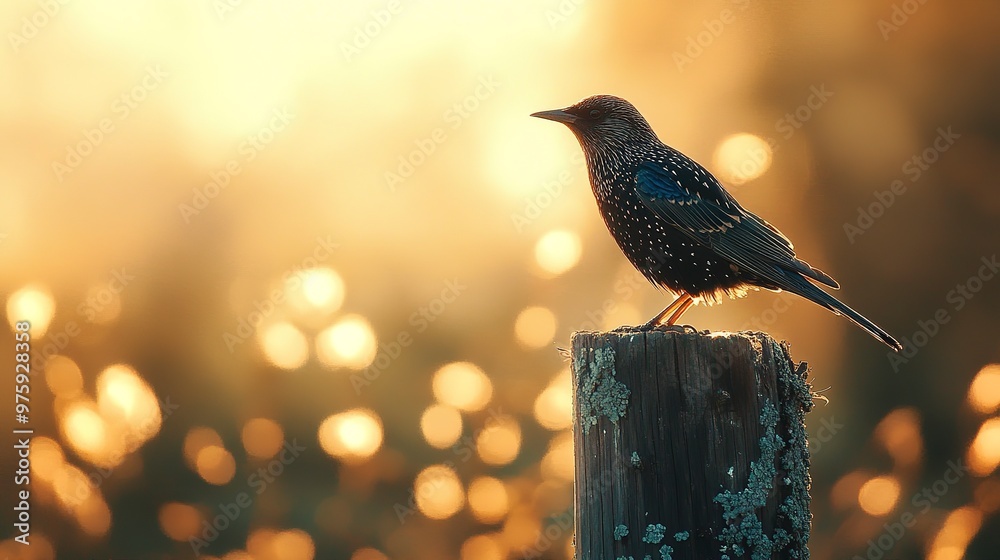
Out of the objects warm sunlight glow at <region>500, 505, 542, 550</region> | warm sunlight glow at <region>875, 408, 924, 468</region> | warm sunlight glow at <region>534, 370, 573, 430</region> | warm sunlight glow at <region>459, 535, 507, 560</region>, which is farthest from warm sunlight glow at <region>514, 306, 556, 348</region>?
warm sunlight glow at <region>875, 408, 924, 468</region>

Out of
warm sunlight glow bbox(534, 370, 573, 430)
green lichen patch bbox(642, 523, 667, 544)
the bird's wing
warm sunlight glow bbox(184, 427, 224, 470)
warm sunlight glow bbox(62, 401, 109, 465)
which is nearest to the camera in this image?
green lichen patch bbox(642, 523, 667, 544)

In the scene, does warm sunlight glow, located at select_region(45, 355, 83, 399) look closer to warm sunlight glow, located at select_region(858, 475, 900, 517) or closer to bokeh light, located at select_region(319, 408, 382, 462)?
bokeh light, located at select_region(319, 408, 382, 462)

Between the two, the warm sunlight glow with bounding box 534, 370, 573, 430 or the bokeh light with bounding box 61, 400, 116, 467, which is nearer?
the bokeh light with bounding box 61, 400, 116, 467

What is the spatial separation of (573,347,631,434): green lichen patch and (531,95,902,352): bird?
121cm

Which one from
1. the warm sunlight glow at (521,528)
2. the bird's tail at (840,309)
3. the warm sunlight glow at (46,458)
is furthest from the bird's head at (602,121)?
the warm sunlight glow at (46,458)

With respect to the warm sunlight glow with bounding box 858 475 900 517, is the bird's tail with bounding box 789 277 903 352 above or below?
below

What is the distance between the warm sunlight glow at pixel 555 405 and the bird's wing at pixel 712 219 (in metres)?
1.51

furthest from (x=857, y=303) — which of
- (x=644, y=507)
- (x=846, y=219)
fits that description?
(x=644, y=507)

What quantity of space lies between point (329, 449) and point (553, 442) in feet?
3.99

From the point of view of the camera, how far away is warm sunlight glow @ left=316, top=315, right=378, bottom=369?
16.3 ft

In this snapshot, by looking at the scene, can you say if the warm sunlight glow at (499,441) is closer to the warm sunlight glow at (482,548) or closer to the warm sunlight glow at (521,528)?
the warm sunlight glow at (521,528)

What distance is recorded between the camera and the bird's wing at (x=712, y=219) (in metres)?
3.49

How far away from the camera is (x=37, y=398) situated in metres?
4.67

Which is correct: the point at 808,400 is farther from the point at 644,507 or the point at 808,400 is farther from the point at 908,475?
the point at 908,475
